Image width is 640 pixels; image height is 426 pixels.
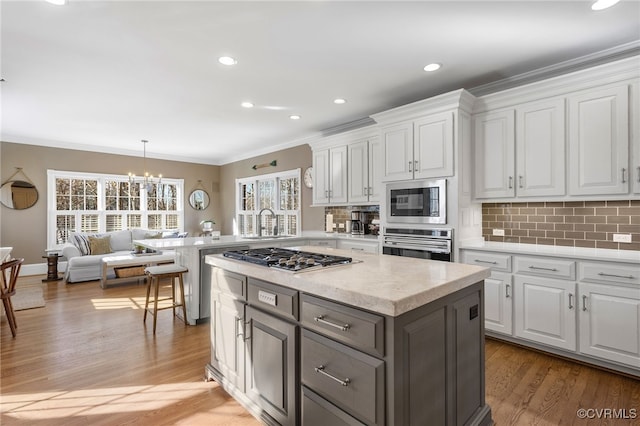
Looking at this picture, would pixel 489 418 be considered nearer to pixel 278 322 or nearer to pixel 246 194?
pixel 278 322

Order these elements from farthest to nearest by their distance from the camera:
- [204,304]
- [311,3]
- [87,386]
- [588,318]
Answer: [204,304] → [588,318] → [87,386] → [311,3]

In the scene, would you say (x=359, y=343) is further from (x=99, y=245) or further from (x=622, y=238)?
(x=99, y=245)

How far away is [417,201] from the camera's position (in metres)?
3.62

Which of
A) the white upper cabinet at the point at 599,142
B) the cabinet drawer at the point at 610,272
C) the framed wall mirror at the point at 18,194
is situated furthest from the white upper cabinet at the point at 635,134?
the framed wall mirror at the point at 18,194

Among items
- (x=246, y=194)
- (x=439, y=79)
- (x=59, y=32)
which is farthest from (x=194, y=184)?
(x=439, y=79)

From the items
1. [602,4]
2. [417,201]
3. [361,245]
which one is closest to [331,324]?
[417,201]

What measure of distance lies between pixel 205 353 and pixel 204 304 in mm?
890

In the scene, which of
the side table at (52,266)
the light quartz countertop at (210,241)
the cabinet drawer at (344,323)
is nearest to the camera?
the cabinet drawer at (344,323)

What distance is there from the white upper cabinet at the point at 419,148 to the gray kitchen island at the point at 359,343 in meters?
1.71

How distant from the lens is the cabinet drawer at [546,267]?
2.67 metres

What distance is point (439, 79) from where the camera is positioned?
3418 mm

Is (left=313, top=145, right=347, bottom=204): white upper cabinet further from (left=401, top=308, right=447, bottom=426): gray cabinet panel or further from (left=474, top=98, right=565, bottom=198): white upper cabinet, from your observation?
(left=401, top=308, right=447, bottom=426): gray cabinet panel

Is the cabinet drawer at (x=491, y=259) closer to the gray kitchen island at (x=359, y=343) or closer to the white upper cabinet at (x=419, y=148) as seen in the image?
the white upper cabinet at (x=419, y=148)

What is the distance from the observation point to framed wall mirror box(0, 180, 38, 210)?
593cm
